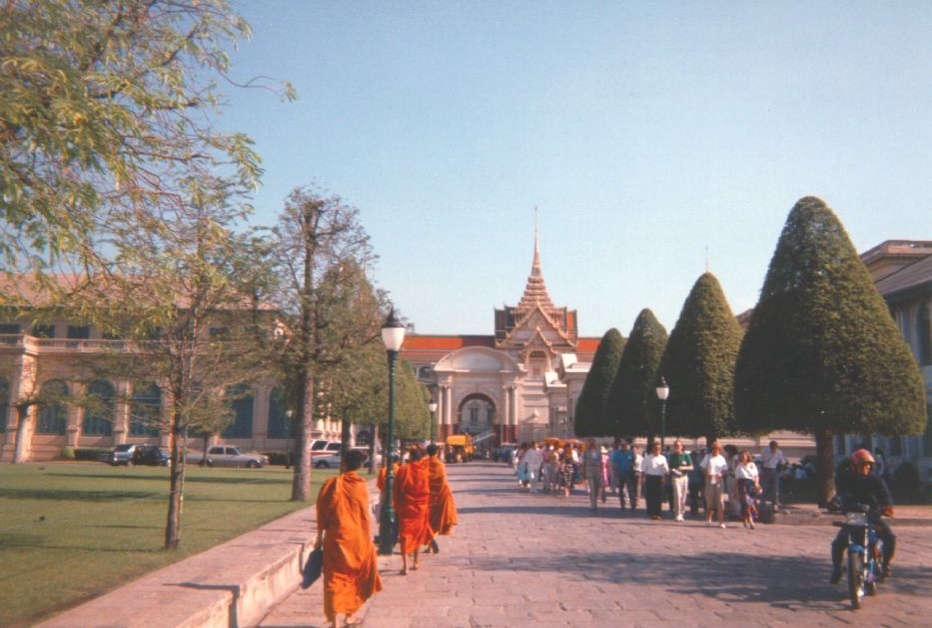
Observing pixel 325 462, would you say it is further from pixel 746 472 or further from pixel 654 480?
pixel 746 472

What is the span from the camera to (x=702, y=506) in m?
22.3

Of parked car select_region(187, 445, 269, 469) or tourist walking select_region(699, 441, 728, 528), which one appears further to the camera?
parked car select_region(187, 445, 269, 469)

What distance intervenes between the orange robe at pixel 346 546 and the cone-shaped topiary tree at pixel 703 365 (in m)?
20.4

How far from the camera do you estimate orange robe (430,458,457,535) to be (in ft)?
41.4

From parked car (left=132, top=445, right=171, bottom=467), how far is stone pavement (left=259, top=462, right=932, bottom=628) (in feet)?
117

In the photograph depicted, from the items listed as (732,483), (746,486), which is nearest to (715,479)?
(746,486)

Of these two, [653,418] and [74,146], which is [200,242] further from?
[653,418]

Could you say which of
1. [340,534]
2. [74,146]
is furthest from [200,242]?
[340,534]

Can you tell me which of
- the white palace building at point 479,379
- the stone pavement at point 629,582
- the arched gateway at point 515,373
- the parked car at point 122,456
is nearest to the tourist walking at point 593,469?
the stone pavement at point 629,582

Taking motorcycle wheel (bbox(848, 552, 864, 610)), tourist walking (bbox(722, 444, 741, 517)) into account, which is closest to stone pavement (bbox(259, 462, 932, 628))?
motorcycle wheel (bbox(848, 552, 864, 610))

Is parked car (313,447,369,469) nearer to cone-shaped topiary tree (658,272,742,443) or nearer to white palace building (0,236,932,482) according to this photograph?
white palace building (0,236,932,482)

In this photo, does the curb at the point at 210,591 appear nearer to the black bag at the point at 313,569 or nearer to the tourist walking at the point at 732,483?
the black bag at the point at 313,569

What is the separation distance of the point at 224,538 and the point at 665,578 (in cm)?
676

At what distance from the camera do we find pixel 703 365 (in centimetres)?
2689
